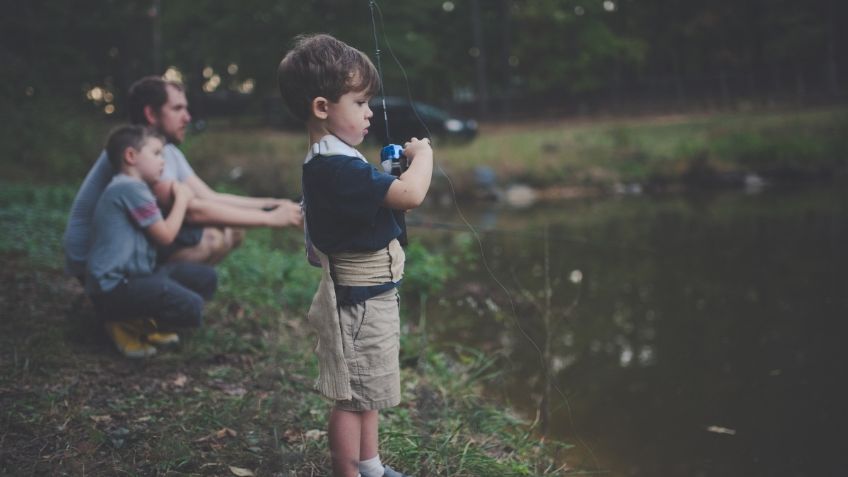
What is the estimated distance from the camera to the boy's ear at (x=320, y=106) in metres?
1.97

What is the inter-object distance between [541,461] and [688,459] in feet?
2.21

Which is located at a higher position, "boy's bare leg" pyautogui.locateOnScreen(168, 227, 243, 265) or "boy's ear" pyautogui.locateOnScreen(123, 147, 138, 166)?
"boy's ear" pyautogui.locateOnScreen(123, 147, 138, 166)

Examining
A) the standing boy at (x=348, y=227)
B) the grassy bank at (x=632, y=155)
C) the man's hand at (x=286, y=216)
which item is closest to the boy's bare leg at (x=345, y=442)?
the standing boy at (x=348, y=227)

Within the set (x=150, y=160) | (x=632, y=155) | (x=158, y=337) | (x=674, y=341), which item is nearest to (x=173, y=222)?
(x=150, y=160)

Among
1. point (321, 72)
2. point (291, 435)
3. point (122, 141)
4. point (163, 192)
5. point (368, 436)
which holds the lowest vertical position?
point (291, 435)

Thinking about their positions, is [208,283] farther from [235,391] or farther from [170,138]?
[170,138]

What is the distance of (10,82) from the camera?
1152 centimetres

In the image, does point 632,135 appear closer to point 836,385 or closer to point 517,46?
point 517,46

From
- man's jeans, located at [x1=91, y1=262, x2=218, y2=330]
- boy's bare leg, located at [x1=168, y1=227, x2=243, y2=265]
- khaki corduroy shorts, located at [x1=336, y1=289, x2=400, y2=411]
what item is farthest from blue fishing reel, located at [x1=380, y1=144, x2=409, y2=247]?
boy's bare leg, located at [x1=168, y1=227, x2=243, y2=265]

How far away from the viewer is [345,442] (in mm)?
2055

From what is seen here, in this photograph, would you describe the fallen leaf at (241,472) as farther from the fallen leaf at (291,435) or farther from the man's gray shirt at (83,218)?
the man's gray shirt at (83,218)

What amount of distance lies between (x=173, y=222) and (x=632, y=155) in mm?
14304

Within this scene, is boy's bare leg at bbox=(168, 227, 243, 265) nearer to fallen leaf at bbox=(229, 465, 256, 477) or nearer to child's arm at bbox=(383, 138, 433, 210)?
fallen leaf at bbox=(229, 465, 256, 477)

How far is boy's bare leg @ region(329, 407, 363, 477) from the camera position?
2.05 m
